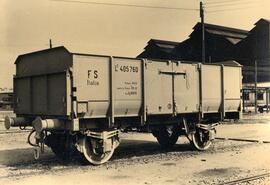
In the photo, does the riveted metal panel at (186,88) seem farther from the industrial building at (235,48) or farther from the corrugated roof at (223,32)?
the corrugated roof at (223,32)

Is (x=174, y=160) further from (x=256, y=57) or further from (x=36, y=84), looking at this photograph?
(x=256, y=57)

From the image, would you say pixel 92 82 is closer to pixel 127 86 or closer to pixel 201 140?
pixel 127 86

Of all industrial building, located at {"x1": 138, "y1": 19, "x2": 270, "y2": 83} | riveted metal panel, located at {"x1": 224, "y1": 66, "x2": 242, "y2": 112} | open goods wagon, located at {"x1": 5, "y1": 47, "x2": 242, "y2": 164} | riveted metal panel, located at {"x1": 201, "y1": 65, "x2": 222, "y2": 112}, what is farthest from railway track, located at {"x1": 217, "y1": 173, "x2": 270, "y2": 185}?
industrial building, located at {"x1": 138, "y1": 19, "x2": 270, "y2": 83}

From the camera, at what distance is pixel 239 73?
15203 mm

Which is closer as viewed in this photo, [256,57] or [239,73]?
[239,73]

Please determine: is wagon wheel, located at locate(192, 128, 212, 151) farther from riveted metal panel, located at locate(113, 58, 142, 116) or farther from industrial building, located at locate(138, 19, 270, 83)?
industrial building, located at locate(138, 19, 270, 83)

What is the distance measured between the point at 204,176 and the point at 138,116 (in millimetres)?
3085

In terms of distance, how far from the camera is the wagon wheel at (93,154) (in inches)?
424

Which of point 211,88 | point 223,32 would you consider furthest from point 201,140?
point 223,32

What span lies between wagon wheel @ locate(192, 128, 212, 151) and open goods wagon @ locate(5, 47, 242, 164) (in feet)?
0.12

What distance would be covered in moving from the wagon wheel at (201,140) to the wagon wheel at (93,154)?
12.3 feet

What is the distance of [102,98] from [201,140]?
480 cm

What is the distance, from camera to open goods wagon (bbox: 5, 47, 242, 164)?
10344mm

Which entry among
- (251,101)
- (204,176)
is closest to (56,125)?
(204,176)
